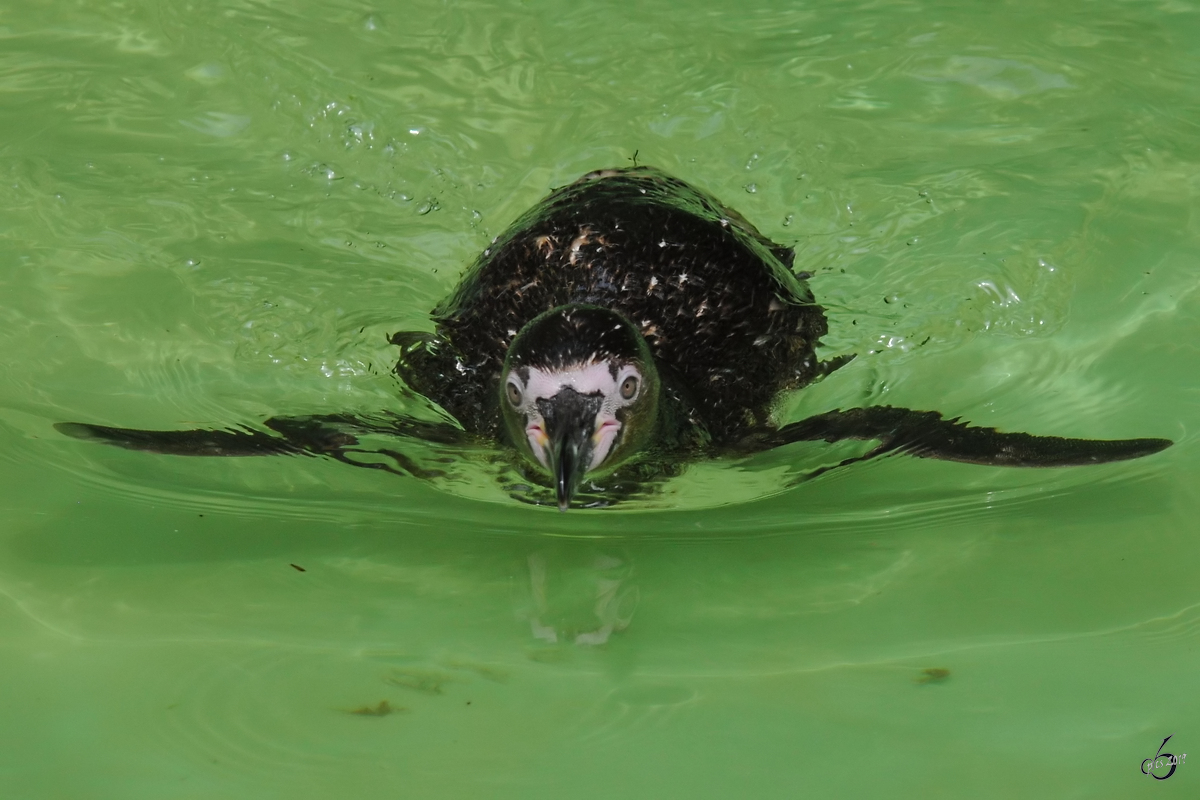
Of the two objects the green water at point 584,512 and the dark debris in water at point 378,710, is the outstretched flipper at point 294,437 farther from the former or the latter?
the dark debris in water at point 378,710

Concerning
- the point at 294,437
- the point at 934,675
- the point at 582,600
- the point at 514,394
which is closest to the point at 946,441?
the point at 934,675

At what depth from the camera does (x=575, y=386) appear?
10.5 feet

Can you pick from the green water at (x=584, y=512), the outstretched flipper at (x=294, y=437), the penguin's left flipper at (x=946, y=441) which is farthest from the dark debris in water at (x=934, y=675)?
the outstretched flipper at (x=294, y=437)

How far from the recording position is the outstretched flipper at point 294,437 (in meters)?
3.69

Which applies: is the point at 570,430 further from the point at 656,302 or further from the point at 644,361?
the point at 656,302

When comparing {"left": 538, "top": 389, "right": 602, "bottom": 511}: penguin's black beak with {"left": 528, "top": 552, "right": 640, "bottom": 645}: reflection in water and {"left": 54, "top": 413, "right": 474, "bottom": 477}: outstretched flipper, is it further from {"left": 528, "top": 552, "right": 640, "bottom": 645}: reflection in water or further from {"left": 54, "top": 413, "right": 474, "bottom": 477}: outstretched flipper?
{"left": 54, "top": 413, "right": 474, "bottom": 477}: outstretched flipper

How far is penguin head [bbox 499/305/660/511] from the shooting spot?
10.3 feet

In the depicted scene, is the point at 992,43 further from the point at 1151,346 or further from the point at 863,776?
the point at 863,776

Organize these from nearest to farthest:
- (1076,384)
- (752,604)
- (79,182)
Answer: (752,604) < (1076,384) < (79,182)

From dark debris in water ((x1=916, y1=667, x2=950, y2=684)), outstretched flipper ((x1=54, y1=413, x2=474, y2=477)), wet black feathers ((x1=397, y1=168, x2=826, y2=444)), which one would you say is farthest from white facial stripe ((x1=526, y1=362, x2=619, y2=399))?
dark debris in water ((x1=916, y1=667, x2=950, y2=684))

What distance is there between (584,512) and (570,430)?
0.58 m

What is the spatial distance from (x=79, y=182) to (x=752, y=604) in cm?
362

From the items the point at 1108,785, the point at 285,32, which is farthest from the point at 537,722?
the point at 285,32

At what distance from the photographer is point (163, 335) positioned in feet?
14.7
